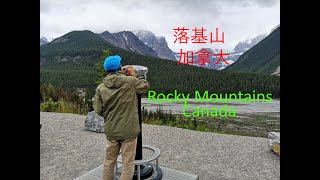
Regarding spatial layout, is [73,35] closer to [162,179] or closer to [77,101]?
[77,101]

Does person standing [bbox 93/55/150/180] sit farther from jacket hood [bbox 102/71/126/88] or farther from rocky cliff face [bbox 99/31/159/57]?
rocky cliff face [bbox 99/31/159/57]

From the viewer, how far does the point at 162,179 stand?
325cm

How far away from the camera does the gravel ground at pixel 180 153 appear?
4.03 m

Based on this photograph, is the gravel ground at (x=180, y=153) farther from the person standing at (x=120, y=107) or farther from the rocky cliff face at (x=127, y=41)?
the rocky cliff face at (x=127, y=41)

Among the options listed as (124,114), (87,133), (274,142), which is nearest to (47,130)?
(87,133)

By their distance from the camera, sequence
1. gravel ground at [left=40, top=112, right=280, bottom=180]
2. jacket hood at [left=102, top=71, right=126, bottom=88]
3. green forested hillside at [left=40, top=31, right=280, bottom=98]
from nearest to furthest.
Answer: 1. jacket hood at [left=102, top=71, right=126, bottom=88]
2. gravel ground at [left=40, top=112, right=280, bottom=180]
3. green forested hillside at [left=40, top=31, right=280, bottom=98]

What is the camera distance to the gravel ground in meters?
4.03

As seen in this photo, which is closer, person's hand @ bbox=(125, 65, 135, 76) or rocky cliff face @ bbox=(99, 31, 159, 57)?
person's hand @ bbox=(125, 65, 135, 76)

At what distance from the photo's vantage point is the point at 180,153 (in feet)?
16.2

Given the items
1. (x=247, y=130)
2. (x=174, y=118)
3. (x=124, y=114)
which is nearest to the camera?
(x=124, y=114)

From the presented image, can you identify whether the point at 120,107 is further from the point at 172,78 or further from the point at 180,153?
the point at 172,78

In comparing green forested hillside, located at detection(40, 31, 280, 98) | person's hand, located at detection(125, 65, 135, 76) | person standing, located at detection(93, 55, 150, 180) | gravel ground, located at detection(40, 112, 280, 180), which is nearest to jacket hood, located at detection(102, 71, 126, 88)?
person standing, located at detection(93, 55, 150, 180)

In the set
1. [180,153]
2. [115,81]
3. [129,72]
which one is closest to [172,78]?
[180,153]
